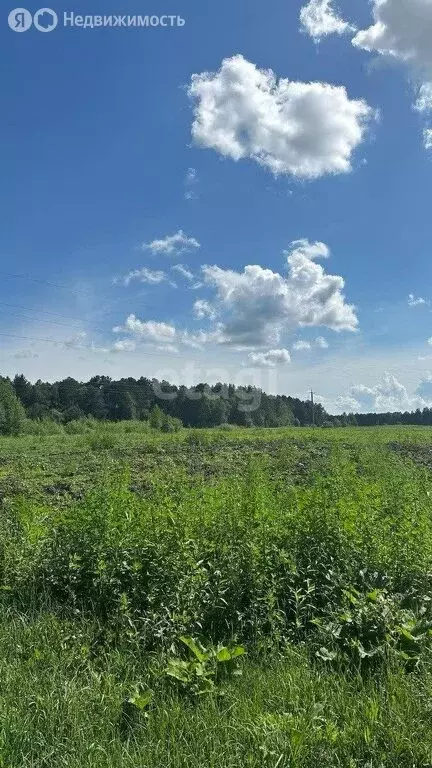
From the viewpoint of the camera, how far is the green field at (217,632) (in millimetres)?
2904

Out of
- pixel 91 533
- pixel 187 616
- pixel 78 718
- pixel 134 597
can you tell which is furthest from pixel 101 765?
pixel 91 533

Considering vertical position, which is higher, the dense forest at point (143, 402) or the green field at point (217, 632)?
the dense forest at point (143, 402)

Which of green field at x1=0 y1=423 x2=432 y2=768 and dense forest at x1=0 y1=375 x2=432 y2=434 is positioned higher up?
dense forest at x1=0 y1=375 x2=432 y2=434

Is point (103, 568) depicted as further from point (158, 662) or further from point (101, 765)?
point (101, 765)

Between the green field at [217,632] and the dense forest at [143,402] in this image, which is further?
the dense forest at [143,402]

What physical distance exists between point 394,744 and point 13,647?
110 inches

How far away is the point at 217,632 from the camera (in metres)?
4.31

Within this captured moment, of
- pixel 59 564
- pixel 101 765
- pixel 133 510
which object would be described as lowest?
pixel 101 765

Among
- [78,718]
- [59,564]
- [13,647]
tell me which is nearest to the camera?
[78,718]

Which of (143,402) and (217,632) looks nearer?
(217,632)

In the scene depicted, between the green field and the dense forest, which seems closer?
the green field

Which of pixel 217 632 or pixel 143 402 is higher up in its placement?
pixel 143 402

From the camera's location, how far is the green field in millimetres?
2904

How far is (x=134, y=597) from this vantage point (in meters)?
4.62
